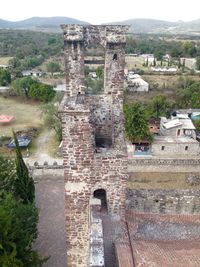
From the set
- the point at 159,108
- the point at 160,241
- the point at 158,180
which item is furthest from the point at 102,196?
the point at 159,108

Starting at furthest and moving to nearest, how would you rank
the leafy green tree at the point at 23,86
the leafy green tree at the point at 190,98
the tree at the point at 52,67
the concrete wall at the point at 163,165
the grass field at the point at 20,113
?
the tree at the point at 52,67 → the leafy green tree at the point at 23,86 → the leafy green tree at the point at 190,98 → the grass field at the point at 20,113 → the concrete wall at the point at 163,165

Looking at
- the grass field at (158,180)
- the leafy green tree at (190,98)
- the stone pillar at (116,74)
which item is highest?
the stone pillar at (116,74)

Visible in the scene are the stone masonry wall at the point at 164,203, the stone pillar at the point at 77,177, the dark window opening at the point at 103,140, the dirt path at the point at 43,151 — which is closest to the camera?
the stone pillar at the point at 77,177

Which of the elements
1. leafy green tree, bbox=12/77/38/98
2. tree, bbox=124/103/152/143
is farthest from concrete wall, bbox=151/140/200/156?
leafy green tree, bbox=12/77/38/98

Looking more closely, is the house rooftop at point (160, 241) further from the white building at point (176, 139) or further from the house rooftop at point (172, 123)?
the house rooftop at point (172, 123)

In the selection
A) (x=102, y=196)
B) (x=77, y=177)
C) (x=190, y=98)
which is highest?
(x=77, y=177)

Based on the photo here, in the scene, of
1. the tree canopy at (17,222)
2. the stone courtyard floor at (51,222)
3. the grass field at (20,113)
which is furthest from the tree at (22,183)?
the grass field at (20,113)

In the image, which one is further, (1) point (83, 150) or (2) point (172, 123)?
(2) point (172, 123)

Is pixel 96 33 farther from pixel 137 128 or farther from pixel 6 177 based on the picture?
pixel 137 128

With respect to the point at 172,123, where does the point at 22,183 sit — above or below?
above
